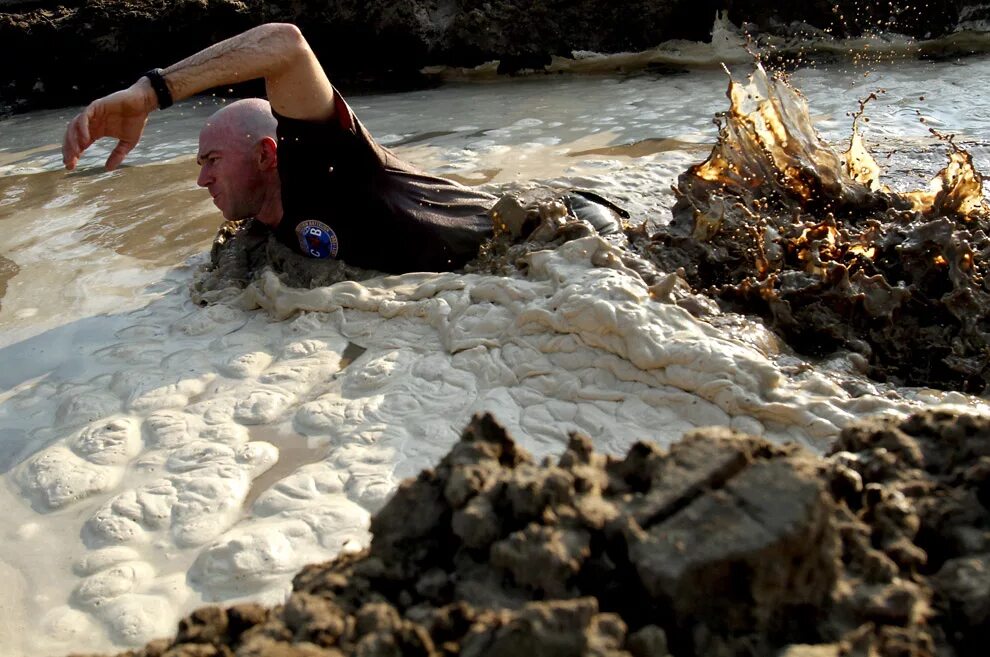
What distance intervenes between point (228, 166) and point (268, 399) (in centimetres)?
115

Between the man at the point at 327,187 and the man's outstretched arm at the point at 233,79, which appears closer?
the man's outstretched arm at the point at 233,79

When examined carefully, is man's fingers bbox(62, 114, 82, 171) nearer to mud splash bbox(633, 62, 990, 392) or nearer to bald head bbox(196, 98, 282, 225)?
bald head bbox(196, 98, 282, 225)

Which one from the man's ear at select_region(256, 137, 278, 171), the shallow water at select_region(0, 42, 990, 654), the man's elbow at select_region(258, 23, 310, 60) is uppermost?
the man's elbow at select_region(258, 23, 310, 60)

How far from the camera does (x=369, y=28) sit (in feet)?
22.8

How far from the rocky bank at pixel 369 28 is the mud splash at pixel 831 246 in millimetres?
3265

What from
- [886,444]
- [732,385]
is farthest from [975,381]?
[886,444]

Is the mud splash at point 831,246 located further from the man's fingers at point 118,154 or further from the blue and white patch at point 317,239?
the man's fingers at point 118,154

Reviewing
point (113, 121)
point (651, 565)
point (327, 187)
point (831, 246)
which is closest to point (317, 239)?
point (327, 187)

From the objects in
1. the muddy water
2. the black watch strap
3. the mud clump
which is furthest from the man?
the mud clump

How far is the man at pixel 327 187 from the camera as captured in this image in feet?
10.3

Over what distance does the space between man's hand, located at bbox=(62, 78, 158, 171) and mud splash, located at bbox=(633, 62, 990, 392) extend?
169cm

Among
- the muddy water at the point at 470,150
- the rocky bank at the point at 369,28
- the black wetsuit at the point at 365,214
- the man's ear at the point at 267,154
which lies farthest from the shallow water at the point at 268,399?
the rocky bank at the point at 369,28

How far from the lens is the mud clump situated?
40.9 inches

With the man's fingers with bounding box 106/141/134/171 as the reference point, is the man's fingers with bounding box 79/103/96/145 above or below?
above
